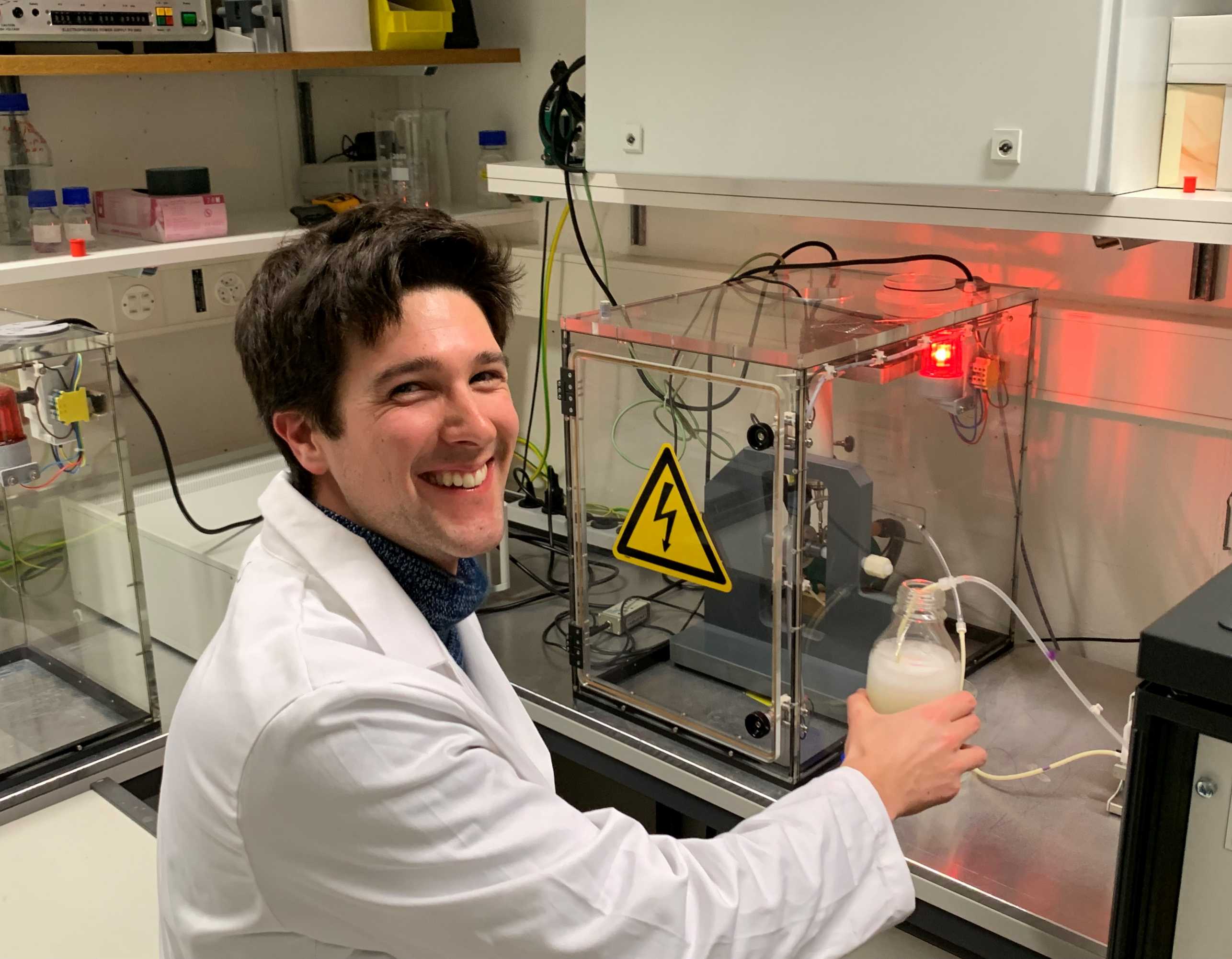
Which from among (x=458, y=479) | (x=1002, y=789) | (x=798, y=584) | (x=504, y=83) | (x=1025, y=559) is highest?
(x=504, y=83)

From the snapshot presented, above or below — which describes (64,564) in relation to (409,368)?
below

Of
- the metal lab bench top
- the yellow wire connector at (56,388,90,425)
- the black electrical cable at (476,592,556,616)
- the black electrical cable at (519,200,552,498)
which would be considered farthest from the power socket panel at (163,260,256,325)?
the metal lab bench top

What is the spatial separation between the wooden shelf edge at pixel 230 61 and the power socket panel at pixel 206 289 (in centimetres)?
41

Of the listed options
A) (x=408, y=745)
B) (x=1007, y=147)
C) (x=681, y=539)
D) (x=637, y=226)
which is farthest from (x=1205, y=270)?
(x=408, y=745)

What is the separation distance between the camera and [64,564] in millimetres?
1760

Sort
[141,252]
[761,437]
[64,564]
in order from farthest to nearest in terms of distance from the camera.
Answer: [141,252]
[64,564]
[761,437]

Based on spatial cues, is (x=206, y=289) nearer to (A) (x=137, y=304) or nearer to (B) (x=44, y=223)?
(A) (x=137, y=304)

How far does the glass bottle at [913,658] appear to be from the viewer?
4.51 ft

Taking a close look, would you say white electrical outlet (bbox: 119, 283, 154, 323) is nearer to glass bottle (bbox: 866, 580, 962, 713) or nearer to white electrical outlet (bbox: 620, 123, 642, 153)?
white electrical outlet (bbox: 620, 123, 642, 153)

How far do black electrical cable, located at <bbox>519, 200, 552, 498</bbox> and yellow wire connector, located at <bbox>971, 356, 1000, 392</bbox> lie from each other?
950mm

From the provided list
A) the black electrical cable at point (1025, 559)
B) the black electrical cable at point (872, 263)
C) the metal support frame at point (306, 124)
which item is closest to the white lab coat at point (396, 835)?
the black electrical cable at point (1025, 559)

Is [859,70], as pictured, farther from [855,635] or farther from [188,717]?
[188,717]

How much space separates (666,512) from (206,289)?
126 centimetres

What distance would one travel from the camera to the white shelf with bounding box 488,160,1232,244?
126 centimetres
